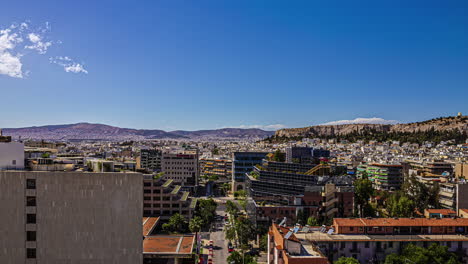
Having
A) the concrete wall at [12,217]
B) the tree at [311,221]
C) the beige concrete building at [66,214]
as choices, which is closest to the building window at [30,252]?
the beige concrete building at [66,214]

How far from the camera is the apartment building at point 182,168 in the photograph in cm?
8669

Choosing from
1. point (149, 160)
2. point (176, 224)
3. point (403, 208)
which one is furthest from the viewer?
point (149, 160)

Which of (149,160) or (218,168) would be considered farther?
(218,168)

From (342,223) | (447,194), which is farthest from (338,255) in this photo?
(447,194)

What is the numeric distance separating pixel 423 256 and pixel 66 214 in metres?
28.6

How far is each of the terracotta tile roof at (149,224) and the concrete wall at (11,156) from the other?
24372mm

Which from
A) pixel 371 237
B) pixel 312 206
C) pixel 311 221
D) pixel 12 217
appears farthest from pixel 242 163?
pixel 12 217

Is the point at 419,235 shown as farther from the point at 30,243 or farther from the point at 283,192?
the point at 30,243

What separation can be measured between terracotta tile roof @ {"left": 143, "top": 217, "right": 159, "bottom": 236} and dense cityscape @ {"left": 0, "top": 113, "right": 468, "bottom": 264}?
274 mm

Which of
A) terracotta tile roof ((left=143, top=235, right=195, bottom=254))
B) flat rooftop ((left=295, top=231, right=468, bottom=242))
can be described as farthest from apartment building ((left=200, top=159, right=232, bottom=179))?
flat rooftop ((left=295, top=231, right=468, bottom=242))

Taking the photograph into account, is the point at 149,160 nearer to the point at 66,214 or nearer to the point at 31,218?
the point at 31,218

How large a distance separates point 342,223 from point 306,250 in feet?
31.2

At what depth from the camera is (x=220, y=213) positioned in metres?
63.9

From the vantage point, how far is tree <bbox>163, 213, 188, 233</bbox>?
4491cm
